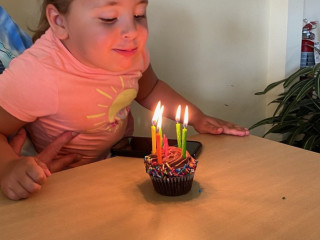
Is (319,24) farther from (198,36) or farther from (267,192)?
(267,192)

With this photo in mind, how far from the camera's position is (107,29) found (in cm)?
76

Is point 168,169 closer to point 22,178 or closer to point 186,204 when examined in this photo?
point 186,204

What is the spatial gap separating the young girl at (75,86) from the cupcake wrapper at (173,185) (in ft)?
0.68

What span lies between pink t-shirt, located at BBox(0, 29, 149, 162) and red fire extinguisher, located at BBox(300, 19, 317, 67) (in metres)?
0.97

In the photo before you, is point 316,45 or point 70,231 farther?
point 316,45

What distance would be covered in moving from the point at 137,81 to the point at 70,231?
0.57 metres

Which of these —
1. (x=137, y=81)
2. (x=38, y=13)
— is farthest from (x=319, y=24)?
(x=38, y=13)

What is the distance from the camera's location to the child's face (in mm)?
738

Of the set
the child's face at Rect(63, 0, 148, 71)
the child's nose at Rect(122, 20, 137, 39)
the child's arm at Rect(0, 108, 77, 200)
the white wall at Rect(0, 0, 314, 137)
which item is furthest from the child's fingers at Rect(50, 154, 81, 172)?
the white wall at Rect(0, 0, 314, 137)

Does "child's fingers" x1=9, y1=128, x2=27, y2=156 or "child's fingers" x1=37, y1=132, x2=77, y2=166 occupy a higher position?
"child's fingers" x1=9, y1=128, x2=27, y2=156

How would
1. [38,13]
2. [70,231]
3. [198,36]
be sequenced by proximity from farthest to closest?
1. [198,36]
2. [38,13]
3. [70,231]

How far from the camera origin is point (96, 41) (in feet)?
2.56

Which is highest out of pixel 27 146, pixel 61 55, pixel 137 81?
pixel 61 55

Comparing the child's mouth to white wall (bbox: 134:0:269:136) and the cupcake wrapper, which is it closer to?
the cupcake wrapper
